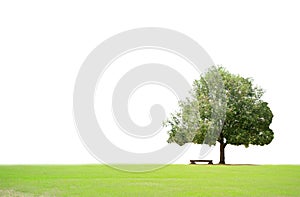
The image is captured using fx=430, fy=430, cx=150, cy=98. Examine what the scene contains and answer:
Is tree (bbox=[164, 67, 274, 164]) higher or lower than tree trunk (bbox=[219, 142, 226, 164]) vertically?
higher

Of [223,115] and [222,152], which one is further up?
[223,115]

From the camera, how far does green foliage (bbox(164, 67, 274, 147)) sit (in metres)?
59.6

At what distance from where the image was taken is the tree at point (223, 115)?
2345 inches

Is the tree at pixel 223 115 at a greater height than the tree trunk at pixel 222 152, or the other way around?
the tree at pixel 223 115

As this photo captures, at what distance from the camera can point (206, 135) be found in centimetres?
5906

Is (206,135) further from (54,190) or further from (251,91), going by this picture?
(54,190)

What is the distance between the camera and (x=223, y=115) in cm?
6069

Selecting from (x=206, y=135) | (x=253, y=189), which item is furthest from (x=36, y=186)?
(x=206, y=135)

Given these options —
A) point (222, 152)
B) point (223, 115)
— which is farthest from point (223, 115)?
point (222, 152)

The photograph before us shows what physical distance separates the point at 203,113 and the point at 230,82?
6.09 meters

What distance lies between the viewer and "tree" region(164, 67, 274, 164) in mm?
59559

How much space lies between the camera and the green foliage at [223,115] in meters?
59.6

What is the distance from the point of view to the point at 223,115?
60688mm

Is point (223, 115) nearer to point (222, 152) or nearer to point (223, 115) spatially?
point (223, 115)
